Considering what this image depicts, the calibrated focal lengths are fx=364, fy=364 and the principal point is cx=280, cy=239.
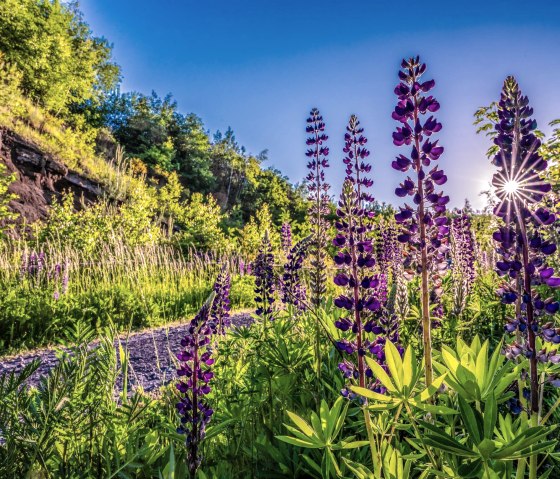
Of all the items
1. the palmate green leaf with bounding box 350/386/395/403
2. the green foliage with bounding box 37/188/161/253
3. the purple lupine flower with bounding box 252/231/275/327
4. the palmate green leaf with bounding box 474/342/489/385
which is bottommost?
the palmate green leaf with bounding box 350/386/395/403

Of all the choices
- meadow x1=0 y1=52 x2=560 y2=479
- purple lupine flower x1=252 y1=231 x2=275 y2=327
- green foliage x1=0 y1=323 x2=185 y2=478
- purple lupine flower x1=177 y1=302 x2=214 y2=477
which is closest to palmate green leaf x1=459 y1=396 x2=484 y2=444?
meadow x1=0 y1=52 x2=560 y2=479

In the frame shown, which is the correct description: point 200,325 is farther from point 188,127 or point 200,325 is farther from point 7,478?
point 188,127

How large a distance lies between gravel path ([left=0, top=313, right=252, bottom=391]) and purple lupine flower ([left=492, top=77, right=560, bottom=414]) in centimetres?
348

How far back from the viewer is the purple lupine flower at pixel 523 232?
1051mm

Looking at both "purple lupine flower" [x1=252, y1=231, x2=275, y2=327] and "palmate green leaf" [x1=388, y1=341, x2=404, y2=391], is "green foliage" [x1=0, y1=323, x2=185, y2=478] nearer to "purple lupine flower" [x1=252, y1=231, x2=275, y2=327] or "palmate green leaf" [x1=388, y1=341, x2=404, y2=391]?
"palmate green leaf" [x1=388, y1=341, x2=404, y2=391]

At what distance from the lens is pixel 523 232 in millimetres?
1051

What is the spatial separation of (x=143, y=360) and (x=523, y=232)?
568cm

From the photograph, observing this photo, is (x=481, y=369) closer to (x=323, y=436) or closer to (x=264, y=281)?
(x=323, y=436)

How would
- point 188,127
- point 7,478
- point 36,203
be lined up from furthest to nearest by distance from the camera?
point 188,127 < point 36,203 < point 7,478

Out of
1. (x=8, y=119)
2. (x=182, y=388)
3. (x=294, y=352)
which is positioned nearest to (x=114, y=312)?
(x=294, y=352)

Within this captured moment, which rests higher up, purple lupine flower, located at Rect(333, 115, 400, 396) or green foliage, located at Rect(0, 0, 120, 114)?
green foliage, located at Rect(0, 0, 120, 114)

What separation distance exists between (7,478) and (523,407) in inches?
62.4

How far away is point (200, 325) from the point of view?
145cm

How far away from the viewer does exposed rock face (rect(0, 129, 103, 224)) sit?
1706 centimetres
